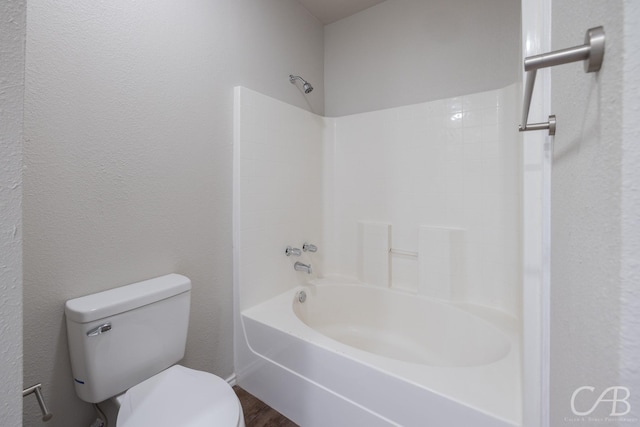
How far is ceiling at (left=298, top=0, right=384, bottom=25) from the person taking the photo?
6.57ft

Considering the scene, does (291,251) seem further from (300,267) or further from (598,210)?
(598,210)

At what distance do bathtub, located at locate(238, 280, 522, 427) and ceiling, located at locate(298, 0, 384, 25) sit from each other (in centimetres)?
221

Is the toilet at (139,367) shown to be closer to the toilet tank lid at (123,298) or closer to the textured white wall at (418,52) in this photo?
Result: the toilet tank lid at (123,298)

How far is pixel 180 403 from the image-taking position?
931 mm

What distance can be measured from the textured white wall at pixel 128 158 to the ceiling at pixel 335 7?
55 cm

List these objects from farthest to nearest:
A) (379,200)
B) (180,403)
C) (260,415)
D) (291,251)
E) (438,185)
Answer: (379,200), (291,251), (438,185), (260,415), (180,403)

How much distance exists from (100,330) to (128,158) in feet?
2.31

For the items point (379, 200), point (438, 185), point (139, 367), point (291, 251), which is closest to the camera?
point (139, 367)

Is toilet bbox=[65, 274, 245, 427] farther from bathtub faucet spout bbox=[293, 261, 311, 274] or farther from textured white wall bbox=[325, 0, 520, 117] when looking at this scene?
textured white wall bbox=[325, 0, 520, 117]

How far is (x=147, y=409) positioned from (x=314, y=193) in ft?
5.27

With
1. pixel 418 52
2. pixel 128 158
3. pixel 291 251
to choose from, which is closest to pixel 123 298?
pixel 128 158

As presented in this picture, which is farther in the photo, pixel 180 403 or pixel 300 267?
pixel 300 267

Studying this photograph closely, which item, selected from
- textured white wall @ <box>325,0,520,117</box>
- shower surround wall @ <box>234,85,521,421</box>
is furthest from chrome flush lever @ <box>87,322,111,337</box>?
textured white wall @ <box>325,0,520,117</box>

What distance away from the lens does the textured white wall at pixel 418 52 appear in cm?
158
